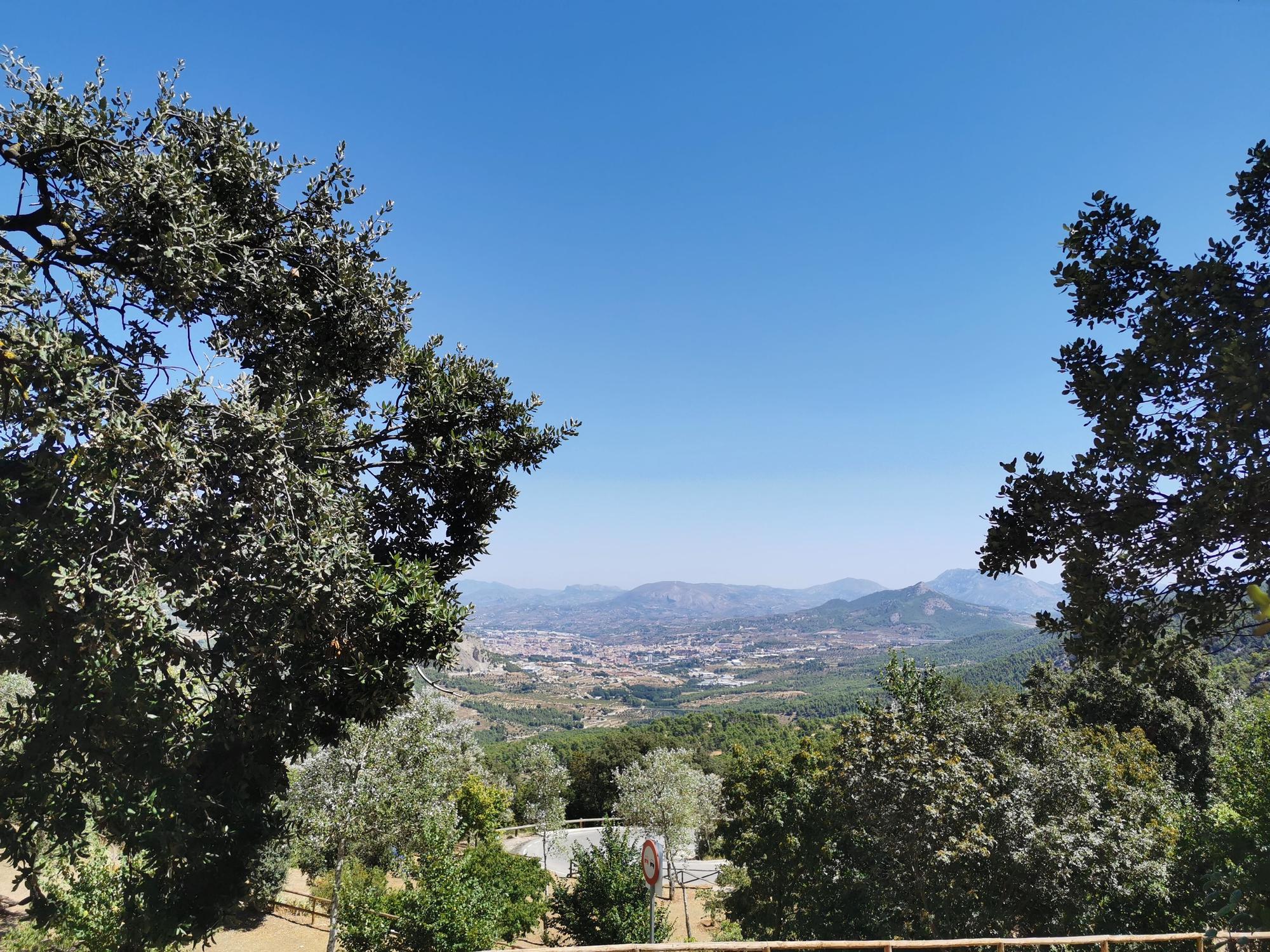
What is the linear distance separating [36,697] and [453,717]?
1599 centimetres

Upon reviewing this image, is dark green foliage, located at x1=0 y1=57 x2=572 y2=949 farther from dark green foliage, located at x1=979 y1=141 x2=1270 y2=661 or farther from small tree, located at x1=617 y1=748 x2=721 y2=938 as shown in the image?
small tree, located at x1=617 y1=748 x2=721 y2=938

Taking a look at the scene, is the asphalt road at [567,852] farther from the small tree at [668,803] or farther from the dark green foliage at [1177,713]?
the dark green foliage at [1177,713]

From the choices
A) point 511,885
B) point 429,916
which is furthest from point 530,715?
point 429,916

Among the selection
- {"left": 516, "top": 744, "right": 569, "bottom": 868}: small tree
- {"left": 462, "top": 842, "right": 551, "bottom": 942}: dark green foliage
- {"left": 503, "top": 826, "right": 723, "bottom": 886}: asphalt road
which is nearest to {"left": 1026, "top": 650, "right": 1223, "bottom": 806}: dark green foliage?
{"left": 503, "top": 826, "right": 723, "bottom": 886}: asphalt road

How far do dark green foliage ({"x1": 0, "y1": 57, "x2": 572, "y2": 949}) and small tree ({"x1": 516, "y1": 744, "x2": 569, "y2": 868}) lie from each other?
101 feet

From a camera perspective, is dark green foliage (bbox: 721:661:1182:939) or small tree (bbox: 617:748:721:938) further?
small tree (bbox: 617:748:721:938)

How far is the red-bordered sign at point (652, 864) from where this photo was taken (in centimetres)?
734

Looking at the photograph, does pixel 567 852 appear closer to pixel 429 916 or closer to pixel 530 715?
pixel 429 916

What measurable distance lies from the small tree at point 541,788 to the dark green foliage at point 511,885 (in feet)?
59.9

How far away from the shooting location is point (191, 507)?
474 centimetres

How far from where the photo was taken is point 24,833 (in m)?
5.14

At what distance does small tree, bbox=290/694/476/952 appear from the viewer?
13328mm

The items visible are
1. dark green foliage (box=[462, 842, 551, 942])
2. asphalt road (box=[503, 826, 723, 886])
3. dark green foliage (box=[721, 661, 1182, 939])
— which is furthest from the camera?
asphalt road (box=[503, 826, 723, 886])

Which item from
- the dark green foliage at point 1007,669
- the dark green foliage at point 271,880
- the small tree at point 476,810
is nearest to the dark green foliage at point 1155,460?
the dark green foliage at point 271,880
